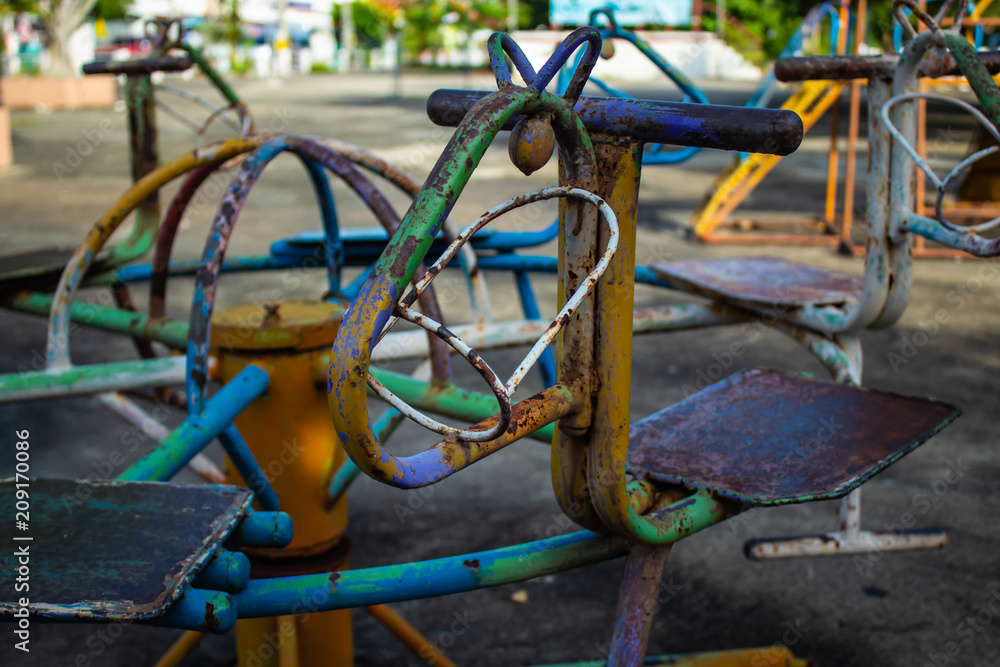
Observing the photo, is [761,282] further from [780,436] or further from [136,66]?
[136,66]

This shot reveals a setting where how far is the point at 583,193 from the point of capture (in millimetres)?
924

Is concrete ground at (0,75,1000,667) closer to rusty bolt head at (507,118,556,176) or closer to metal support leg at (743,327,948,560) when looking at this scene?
Answer: metal support leg at (743,327,948,560)

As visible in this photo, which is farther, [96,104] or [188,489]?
[96,104]

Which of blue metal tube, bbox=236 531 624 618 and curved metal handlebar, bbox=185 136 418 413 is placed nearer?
blue metal tube, bbox=236 531 624 618

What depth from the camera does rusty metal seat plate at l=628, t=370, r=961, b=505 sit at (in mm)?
1281

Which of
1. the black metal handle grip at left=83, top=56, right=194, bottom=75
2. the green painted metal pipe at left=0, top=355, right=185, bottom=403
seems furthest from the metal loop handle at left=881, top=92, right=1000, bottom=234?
the black metal handle grip at left=83, top=56, right=194, bottom=75

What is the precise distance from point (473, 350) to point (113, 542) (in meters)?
0.57

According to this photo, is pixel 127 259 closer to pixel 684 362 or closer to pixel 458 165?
pixel 458 165

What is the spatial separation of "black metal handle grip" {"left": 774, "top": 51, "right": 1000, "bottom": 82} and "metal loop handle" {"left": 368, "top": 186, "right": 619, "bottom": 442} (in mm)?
941

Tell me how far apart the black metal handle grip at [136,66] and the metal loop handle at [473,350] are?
1719 mm

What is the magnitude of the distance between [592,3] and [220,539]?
19.2 m

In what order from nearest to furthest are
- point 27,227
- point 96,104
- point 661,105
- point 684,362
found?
point 661,105, point 684,362, point 27,227, point 96,104

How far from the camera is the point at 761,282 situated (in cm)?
210

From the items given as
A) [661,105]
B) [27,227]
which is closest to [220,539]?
[661,105]
